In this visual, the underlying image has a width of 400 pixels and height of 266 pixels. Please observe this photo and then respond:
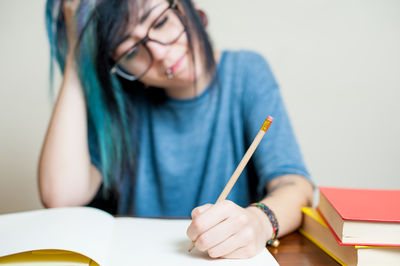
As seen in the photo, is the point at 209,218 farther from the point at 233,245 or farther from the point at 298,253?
the point at 298,253

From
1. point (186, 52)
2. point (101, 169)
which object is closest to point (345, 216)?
point (186, 52)

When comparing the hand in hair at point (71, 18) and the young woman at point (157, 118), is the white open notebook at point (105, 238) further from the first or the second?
the hand in hair at point (71, 18)

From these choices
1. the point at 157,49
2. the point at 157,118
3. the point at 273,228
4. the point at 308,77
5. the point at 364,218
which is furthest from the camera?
the point at 308,77

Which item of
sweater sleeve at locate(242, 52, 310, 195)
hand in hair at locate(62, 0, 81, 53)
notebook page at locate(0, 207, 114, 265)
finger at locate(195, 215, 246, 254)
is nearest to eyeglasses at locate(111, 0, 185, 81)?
hand in hair at locate(62, 0, 81, 53)

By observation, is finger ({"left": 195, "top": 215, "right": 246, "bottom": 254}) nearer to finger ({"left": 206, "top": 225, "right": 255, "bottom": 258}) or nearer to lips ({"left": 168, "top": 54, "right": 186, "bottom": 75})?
finger ({"left": 206, "top": 225, "right": 255, "bottom": 258})

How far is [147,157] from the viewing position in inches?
37.8

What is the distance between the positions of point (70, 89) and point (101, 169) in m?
0.22

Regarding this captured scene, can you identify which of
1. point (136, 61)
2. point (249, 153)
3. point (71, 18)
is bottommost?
point (249, 153)

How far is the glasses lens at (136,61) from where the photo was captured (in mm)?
748

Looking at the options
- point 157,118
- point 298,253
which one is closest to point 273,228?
point 298,253

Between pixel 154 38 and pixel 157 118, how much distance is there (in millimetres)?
269

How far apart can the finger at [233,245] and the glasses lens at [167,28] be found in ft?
1.63

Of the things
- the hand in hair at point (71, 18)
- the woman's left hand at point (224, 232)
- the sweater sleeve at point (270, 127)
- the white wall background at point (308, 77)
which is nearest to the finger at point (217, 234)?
the woman's left hand at point (224, 232)

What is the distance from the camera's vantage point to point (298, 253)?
1.48 feet
